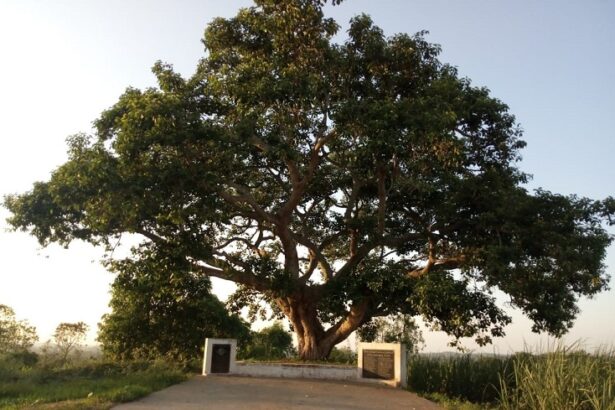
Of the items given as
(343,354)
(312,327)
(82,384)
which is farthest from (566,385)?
(343,354)

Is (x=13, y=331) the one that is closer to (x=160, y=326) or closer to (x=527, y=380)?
(x=160, y=326)

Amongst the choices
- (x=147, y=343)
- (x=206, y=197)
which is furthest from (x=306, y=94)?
(x=147, y=343)

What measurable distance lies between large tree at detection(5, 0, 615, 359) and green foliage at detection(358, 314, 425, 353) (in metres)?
2.55

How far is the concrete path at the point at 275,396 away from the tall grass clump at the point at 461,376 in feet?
4.05

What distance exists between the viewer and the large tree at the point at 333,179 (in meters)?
16.5

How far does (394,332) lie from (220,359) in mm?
14200

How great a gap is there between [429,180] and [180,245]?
9.15m

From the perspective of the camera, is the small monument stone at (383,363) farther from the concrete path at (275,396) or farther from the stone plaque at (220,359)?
the stone plaque at (220,359)

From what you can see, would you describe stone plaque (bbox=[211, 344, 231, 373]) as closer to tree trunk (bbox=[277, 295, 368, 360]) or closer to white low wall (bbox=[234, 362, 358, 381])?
white low wall (bbox=[234, 362, 358, 381])

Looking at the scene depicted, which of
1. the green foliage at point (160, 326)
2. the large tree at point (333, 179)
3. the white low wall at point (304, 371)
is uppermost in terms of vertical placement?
the large tree at point (333, 179)

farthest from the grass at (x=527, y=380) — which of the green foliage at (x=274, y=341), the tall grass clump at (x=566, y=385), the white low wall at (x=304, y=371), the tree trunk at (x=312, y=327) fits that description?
the green foliage at (x=274, y=341)

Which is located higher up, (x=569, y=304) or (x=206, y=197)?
(x=206, y=197)

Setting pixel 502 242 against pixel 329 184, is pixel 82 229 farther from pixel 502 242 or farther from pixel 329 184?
pixel 502 242

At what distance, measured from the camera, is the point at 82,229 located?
18859 millimetres
